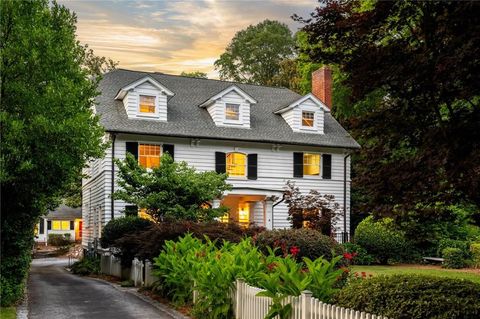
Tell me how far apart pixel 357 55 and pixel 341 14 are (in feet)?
2.54

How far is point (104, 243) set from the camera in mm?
23453

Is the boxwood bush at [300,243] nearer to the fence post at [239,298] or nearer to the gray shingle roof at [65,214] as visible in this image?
the fence post at [239,298]

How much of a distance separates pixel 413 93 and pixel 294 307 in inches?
145

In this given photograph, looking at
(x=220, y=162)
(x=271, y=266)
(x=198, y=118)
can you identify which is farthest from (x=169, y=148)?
(x=271, y=266)

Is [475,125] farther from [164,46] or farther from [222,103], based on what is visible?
[222,103]

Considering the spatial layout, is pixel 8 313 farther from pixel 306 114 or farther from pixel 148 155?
pixel 306 114

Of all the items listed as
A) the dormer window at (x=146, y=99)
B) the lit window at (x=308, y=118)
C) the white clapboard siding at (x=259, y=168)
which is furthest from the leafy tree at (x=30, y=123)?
the lit window at (x=308, y=118)

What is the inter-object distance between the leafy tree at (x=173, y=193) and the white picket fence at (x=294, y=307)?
36.2 ft

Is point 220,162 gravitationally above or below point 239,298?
above

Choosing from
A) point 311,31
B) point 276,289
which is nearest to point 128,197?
point 276,289

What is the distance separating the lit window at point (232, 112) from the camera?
1240 inches

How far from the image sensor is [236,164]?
31.3 metres

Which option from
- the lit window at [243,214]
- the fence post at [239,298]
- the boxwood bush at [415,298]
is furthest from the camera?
the lit window at [243,214]

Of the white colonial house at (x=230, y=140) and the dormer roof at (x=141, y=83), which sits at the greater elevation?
the dormer roof at (x=141, y=83)
